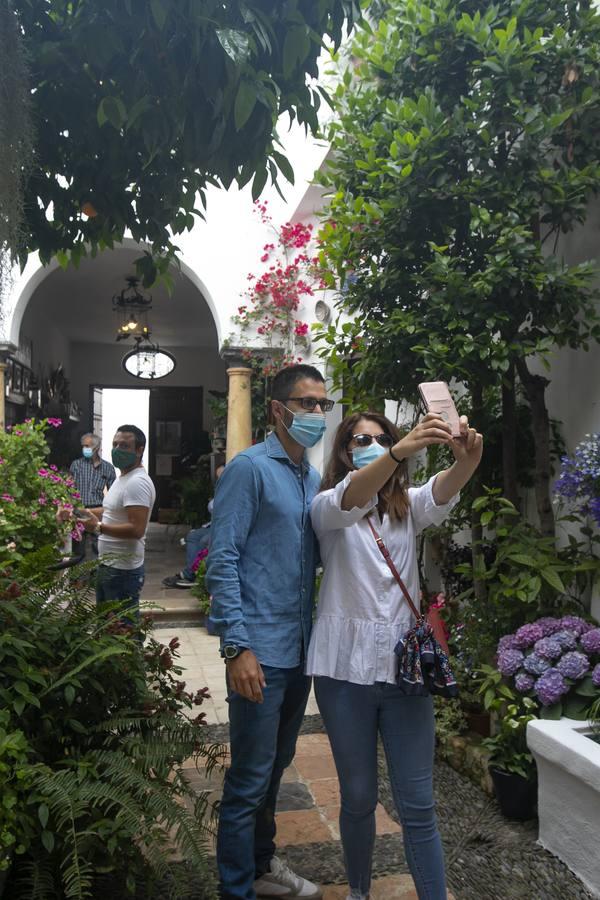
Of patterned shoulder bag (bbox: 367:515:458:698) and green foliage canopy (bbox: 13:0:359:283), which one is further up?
green foliage canopy (bbox: 13:0:359:283)

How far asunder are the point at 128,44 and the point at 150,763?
2.18m

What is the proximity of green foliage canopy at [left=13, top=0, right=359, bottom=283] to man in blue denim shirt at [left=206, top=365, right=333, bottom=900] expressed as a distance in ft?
2.77

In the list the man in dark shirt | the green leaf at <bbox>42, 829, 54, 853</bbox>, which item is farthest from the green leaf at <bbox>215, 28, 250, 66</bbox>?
the man in dark shirt

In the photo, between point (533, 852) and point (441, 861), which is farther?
point (533, 852)

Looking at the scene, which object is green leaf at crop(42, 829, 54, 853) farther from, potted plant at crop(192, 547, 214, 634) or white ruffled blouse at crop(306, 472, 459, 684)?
potted plant at crop(192, 547, 214, 634)

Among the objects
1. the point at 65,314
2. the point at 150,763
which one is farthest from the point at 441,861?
the point at 65,314

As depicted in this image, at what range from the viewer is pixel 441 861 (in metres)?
2.15

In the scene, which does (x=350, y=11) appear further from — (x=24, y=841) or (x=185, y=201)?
(x=24, y=841)

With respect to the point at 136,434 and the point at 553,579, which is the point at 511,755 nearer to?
the point at 553,579

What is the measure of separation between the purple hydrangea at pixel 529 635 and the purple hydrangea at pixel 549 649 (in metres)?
0.08

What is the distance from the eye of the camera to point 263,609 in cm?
232

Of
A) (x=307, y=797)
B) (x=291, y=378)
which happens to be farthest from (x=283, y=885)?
(x=291, y=378)

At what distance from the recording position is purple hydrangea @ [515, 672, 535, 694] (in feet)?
10.8

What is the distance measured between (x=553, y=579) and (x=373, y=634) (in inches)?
59.5
